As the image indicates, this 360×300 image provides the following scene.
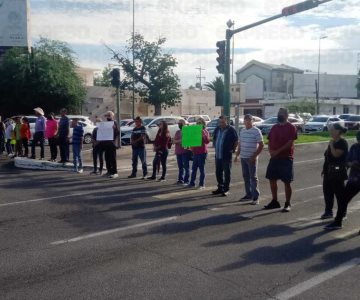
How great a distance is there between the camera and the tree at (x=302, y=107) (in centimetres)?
6881

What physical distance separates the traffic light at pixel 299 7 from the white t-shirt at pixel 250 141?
25.7 feet

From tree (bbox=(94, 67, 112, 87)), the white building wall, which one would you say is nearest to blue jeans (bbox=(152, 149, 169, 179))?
tree (bbox=(94, 67, 112, 87))

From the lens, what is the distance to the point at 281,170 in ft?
29.9

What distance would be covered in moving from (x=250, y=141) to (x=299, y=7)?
26.8 feet

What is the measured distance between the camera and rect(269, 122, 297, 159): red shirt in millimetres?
9023

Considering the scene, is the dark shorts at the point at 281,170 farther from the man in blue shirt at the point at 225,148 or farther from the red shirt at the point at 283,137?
the man in blue shirt at the point at 225,148

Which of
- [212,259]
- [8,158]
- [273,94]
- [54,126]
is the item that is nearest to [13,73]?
[8,158]

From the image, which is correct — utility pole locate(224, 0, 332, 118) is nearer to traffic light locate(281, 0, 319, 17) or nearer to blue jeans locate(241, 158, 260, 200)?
traffic light locate(281, 0, 319, 17)

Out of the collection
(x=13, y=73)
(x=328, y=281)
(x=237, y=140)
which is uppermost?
(x=13, y=73)

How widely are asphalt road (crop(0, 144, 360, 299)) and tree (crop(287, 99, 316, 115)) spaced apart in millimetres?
59381

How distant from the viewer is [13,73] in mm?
41312

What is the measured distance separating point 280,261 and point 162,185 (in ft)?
21.0

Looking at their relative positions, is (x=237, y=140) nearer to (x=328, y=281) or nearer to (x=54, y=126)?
(x=328, y=281)

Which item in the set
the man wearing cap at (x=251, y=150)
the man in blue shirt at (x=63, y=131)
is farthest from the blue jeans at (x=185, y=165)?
the man in blue shirt at (x=63, y=131)
